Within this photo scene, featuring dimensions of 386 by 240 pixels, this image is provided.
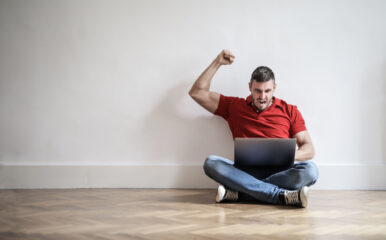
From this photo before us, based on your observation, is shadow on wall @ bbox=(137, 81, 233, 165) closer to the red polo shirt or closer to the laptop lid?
the red polo shirt

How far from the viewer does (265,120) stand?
2.89 metres

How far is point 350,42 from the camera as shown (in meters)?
3.24

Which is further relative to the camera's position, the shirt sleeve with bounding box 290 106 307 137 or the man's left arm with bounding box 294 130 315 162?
the shirt sleeve with bounding box 290 106 307 137

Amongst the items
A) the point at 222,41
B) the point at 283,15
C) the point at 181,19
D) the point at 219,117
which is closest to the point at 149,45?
the point at 181,19

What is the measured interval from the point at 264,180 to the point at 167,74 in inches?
48.5

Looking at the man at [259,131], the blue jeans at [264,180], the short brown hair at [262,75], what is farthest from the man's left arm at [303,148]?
the short brown hair at [262,75]

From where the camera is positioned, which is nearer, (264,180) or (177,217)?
(177,217)

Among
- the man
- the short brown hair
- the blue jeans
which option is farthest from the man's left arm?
the short brown hair

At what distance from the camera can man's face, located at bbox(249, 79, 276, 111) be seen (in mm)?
2793

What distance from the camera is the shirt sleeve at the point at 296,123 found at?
115 inches

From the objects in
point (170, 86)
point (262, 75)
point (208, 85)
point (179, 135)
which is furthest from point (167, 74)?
point (262, 75)

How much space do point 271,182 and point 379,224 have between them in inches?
31.5

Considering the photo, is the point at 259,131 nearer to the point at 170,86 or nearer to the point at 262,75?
the point at 262,75

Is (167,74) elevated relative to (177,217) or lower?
elevated
